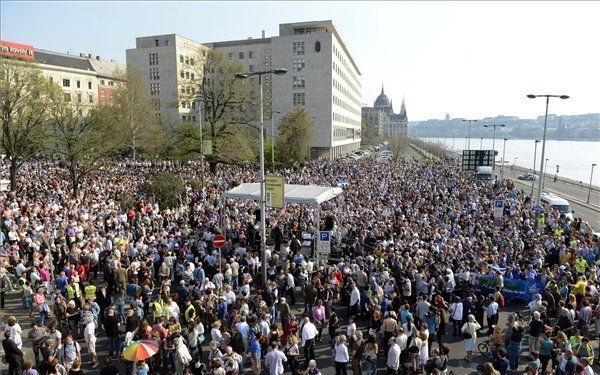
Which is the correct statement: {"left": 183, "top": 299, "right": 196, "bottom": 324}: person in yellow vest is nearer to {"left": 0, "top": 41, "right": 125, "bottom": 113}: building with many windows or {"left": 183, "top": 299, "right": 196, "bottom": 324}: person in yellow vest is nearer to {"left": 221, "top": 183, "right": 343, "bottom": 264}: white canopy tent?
{"left": 221, "top": 183, "right": 343, "bottom": 264}: white canopy tent

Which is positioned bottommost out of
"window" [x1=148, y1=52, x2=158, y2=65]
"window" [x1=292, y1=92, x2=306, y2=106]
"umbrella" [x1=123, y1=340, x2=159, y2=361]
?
"umbrella" [x1=123, y1=340, x2=159, y2=361]

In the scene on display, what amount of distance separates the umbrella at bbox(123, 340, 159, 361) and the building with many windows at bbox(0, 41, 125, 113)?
271 ft

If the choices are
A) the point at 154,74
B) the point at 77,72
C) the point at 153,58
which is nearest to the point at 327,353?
the point at 154,74

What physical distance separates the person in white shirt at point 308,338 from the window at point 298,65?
237 feet

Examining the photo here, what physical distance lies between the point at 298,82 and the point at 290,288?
68779mm

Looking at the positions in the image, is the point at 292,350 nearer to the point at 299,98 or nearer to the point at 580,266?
the point at 580,266

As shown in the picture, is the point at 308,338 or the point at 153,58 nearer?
the point at 308,338

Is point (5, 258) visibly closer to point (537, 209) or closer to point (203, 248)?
point (203, 248)

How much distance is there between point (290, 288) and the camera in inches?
574

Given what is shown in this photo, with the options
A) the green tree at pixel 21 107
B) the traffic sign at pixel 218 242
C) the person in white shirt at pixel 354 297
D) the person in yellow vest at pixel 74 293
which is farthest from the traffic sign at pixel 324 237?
the green tree at pixel 21 107

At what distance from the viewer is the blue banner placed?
14.8m

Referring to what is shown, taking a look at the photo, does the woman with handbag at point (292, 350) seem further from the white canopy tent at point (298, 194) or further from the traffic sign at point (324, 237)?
the white canopy tent at point (298, 194)

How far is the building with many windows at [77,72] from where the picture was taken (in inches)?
3351

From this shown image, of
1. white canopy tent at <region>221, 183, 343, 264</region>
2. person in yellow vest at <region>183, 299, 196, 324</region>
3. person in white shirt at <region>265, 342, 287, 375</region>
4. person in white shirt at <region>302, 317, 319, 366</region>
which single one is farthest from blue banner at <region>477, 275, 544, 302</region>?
person in yellow vest at <region>183, 299, 196, 324</region>
